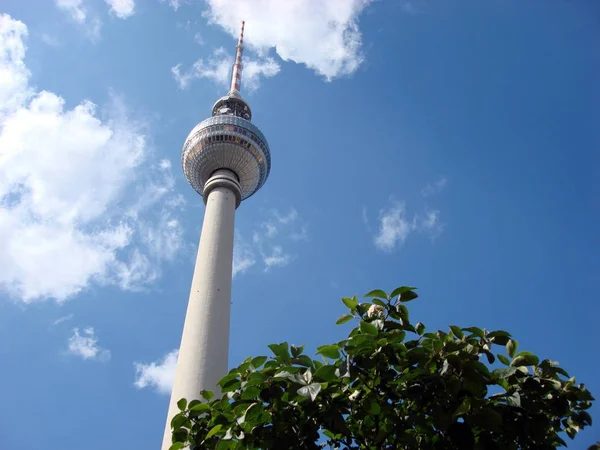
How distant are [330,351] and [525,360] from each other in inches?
108

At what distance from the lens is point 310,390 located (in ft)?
24.0

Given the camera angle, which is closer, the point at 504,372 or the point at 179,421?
the point at 504,372

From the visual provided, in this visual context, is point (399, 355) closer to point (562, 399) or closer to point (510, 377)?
point (510, 377)

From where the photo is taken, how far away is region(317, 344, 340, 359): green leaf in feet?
26.2

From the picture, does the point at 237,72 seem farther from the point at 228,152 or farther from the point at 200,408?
the point at 200,408

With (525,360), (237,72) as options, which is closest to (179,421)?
(525,360)

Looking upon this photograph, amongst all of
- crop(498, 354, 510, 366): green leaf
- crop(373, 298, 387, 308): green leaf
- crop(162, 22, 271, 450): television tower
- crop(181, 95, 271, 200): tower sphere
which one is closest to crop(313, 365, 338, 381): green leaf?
crop(373, 298, 387, 308): green leaf

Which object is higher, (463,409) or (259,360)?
(259,360)

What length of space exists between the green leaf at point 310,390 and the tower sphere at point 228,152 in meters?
47.5

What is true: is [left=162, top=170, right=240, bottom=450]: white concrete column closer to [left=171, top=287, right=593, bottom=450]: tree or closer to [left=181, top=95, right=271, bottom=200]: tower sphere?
[left=181, top=95, right=271, bottom=200]: tower sphere

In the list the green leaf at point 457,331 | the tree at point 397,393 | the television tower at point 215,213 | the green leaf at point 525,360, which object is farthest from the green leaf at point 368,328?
the television tower at point 215,213

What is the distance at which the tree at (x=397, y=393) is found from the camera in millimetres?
7617

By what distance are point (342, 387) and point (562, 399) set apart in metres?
3.18

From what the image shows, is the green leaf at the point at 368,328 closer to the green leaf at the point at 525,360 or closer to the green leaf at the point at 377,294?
the green leaf at the point at 377,294
